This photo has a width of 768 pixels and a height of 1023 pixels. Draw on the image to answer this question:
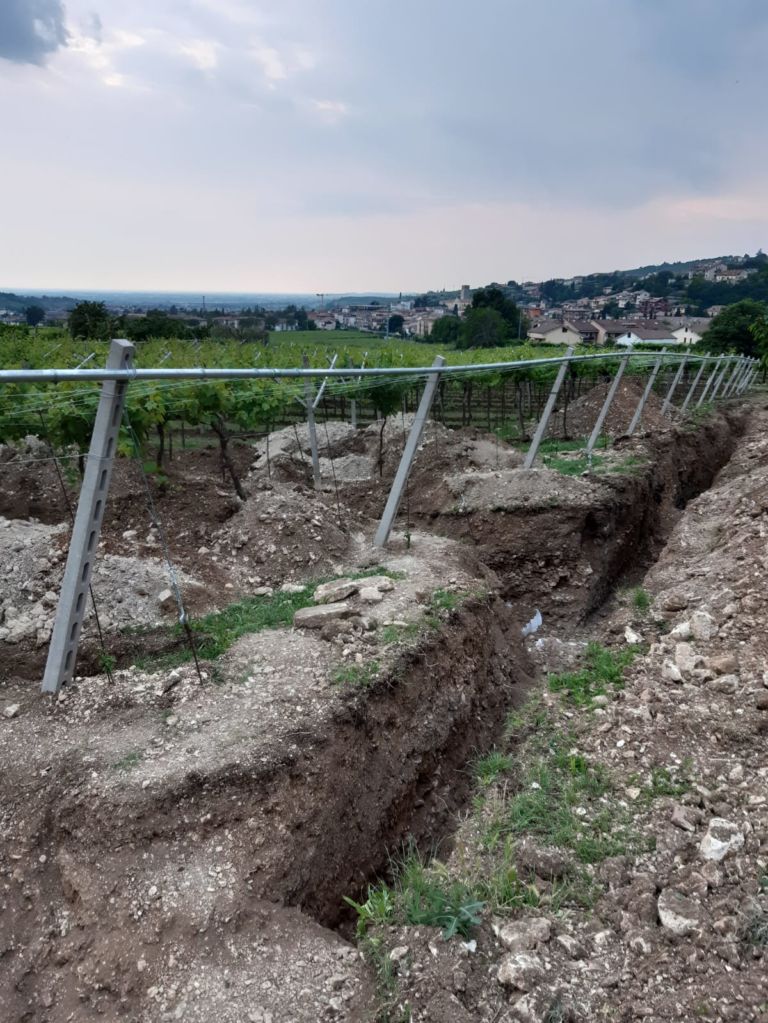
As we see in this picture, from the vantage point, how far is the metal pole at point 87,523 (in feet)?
14.2

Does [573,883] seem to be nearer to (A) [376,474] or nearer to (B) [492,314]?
(A) [376,474]

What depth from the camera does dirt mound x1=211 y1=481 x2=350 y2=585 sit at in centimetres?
762

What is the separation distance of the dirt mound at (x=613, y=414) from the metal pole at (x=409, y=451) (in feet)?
32.8

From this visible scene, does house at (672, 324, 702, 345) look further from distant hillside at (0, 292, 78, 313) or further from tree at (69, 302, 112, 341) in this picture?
distant hillside at (0, 292, 78, 313)

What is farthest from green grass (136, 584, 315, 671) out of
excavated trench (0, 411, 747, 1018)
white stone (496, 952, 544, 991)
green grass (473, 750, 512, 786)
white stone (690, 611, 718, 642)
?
white stone (690, 611, 718, 642)

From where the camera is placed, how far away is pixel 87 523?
4.48 m

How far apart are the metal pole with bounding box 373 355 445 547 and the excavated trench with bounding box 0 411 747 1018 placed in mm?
1615

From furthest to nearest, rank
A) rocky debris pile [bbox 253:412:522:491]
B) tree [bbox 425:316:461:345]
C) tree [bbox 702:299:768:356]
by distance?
tree [bbox 425:316:461:345], tree [bbox 702:299:768:356], rocky debris pile [bbox 253:412:522:491]

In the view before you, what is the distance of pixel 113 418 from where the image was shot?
4.38 meters

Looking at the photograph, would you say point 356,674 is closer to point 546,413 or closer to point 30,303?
point 546,413

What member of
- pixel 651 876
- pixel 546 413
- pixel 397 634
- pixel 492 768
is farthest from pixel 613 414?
pixel 651 876

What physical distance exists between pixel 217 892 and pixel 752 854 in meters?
2.79

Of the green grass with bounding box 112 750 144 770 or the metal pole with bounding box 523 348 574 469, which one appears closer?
the green grass with bounding box 112 750 144 770

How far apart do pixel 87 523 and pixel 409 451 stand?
401 centimetres
